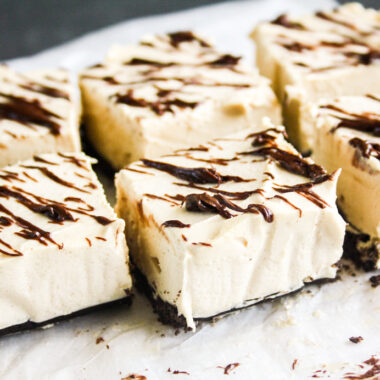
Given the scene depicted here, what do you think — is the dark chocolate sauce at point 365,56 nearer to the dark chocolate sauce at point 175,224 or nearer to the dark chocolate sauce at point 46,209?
the dark chocolate sauce at point 175,224

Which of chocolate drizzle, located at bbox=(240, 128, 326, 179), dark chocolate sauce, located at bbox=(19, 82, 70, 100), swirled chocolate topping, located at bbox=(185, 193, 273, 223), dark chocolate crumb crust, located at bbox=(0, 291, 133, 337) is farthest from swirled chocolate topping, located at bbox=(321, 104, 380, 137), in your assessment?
dark chocolate sauce, located at bbox=(19, 82, 70, 100)

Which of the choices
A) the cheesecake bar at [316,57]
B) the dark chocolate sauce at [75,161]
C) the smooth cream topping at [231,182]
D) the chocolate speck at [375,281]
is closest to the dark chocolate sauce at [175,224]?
the smooth cream topping at [231,182]

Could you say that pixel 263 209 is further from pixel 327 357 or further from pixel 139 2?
pixel 139 2

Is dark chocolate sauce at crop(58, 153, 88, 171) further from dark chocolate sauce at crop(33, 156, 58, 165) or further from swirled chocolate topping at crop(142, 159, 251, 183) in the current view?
swirled chocolate topping at crop(142, 159, 251, 183)

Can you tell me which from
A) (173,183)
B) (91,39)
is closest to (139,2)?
(91,39)

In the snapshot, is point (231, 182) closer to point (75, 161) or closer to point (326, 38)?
point (75, 161)

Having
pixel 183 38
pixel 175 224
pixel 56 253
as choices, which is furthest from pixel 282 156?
pixel 183 38
